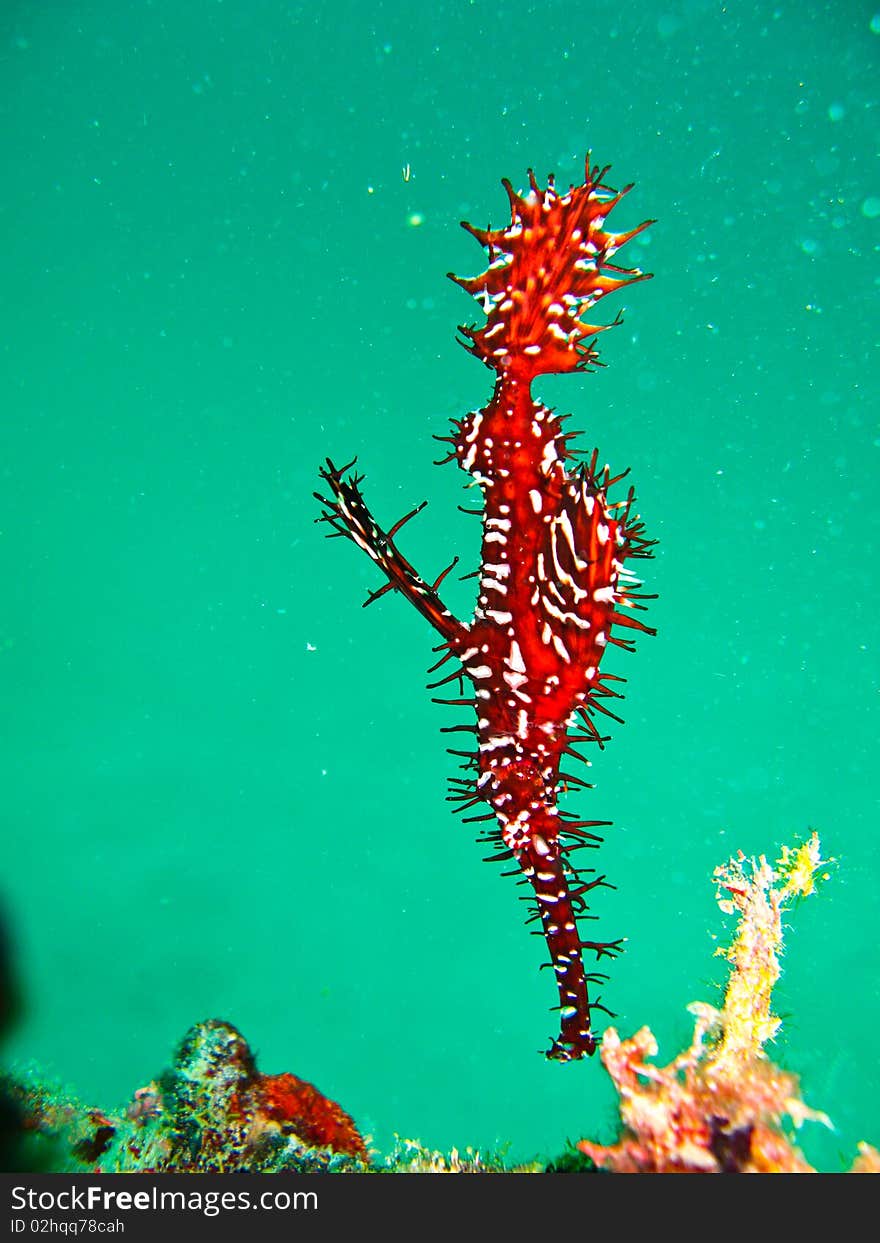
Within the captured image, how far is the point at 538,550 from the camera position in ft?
10.2

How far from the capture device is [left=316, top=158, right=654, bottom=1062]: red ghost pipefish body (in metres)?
3.04

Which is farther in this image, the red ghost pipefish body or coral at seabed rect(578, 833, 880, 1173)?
the red ghost pipefish body

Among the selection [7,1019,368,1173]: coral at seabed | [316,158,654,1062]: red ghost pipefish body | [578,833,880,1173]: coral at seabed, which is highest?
[316,158,654,1062]: red ghost pipefish body

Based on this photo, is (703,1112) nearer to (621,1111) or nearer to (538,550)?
→ (621,1111)

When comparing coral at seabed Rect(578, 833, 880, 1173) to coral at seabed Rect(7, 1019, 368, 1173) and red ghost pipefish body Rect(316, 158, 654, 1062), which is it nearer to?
red ghost pipefish body Rect(316, 158, 654, 1062)

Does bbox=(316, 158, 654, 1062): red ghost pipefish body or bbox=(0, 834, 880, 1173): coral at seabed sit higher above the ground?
bbox=(316, 158, 654, 1062): red ghost pipefish body

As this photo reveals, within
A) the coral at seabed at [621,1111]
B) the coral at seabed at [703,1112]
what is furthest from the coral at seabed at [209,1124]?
the coral at seabed at [703,1112]

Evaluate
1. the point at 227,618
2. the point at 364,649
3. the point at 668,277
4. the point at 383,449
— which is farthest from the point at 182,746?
the point at 668,277

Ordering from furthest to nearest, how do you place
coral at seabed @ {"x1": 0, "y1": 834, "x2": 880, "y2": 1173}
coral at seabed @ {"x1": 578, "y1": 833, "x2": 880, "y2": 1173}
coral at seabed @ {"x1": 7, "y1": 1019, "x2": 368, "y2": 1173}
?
coral at seabed @ {"x1": 7, "y1": 1019, "x2": 368, "y2": 1173} < coral at seabed @ {"x1": 0, "y1": 834, "x2": 880, "y2": 1173} < coral at seabed @ {"x1": 578, "y1": 833, "x2": 880, "y2": 1173}

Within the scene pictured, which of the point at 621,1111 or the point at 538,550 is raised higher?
the point at 538,550

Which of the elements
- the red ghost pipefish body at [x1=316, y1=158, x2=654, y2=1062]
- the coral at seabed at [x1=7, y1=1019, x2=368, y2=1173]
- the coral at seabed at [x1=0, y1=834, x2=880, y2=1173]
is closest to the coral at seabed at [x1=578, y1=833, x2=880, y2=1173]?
the coral at seabed at [x1=0, y1=834, x2=880, y2=1173]

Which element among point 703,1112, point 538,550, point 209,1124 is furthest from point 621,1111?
point 209,1124

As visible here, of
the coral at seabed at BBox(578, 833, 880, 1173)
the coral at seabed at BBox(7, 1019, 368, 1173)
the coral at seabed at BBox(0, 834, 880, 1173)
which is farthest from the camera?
the coral at seabed at BBox(7, 1019, 368, 1173)

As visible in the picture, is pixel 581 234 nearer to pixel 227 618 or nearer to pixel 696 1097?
pixel 696 1097
